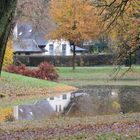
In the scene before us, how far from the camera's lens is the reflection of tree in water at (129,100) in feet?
92.5

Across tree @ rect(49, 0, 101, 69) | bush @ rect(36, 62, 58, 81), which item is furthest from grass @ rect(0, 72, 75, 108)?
tree @ rect(49, 0, 101, 69)

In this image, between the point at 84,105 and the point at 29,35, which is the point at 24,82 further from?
the point at 29,35

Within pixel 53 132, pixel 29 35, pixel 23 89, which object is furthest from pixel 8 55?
pixel 29 35

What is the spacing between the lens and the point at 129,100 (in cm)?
3334

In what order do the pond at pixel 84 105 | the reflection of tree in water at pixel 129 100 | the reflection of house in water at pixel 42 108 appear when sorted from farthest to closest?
1. the reflection of tree in water at pixel 129 100
2. the pond at pixel 84 105
3. the reflection of house in water at pixel 42 108

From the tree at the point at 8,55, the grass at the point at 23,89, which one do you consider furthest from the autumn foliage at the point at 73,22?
the grass at the point at 23,89

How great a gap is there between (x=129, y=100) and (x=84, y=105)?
439 cm

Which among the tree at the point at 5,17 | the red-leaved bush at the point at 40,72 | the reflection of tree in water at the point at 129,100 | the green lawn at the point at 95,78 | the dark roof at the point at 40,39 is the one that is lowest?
the reflection of tree in water at the point at 129,100

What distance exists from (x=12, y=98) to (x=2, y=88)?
307cm

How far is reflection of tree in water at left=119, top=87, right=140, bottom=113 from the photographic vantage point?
28.2m

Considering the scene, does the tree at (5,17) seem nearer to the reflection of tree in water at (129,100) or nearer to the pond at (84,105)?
the pond at (84,105)

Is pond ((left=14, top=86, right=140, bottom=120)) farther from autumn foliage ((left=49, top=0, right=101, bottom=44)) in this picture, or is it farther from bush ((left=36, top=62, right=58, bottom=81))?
autumn foliage ((left=49, top=0, right=101, bottom=44))

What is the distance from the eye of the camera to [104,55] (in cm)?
7519

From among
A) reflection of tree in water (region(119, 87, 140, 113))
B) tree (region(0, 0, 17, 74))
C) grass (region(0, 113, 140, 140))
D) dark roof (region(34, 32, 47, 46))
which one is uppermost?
dark roof (region(34, 32, 47, 46))
